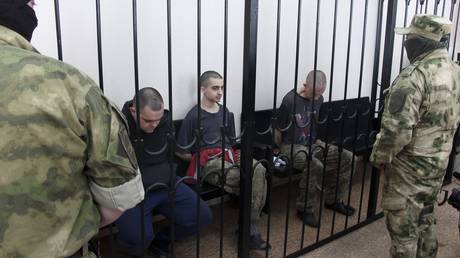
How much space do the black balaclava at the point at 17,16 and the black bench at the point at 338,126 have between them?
145cm

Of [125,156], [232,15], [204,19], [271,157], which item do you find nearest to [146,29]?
[204,19]

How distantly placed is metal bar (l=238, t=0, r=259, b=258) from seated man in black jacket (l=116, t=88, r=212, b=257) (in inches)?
8.7

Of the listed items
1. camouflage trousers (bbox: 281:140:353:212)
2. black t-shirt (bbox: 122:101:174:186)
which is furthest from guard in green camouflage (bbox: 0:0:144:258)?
camouflage trousers (bbox: 281:140:353:212)

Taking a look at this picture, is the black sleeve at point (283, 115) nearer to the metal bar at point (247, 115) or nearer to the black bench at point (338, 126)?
the black bench at point (338, 126)

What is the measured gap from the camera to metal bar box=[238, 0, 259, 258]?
5.69 feet

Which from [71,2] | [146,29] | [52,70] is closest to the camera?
[52,70]

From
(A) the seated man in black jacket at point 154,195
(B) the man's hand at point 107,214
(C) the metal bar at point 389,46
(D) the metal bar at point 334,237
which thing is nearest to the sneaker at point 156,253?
(A) the seated man in black jacket at point 154,195

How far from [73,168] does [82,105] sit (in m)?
0.15

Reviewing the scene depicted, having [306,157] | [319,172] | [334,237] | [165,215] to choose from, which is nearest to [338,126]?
[319,172]

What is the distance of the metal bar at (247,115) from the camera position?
68.3 inches

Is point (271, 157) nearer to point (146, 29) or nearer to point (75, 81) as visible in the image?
point (146, 29)

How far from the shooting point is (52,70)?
0.81 metres

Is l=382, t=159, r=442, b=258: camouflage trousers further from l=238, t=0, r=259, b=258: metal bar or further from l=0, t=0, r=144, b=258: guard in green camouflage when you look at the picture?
l=0, t=0, r=144, b=258: guard in green camouflage

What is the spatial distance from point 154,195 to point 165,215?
164 mm
